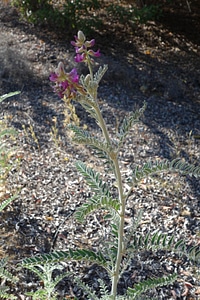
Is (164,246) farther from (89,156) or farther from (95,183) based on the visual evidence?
(89,156)

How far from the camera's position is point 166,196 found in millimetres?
2898

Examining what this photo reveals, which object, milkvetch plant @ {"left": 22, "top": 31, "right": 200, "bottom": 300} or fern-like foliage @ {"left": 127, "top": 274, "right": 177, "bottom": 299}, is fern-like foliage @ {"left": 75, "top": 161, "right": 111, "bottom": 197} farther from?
fern-like foliage @ {"left": 127, "top": 274, "right": 177, "bottom": 299}

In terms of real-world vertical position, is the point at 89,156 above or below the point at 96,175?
below

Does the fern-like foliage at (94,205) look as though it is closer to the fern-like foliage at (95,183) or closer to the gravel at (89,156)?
the fern-like foliage at (95,183)

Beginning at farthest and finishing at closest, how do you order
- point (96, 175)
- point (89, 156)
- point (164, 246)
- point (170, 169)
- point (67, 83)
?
point (89, 156) < point (96, 175) < point (164, 246) < point (170, 169) < point (67, 83)

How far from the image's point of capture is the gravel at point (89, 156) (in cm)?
239

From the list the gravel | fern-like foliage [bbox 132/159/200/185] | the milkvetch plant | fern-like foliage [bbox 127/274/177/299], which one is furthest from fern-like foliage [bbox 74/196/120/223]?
the gravel

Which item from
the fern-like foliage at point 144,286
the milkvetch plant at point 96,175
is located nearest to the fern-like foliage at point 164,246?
the milkvetch plant at point 96,175

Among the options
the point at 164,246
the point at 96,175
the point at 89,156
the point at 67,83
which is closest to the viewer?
the point at 67,83

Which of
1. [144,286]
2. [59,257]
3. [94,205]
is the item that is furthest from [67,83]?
[144,286]

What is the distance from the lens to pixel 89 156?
3361 mm

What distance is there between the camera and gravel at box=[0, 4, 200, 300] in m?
2.39

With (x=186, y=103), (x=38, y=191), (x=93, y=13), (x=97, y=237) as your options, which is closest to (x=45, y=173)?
(x=38, y=191)

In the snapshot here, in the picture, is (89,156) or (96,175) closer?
(96,175)
